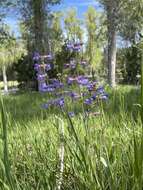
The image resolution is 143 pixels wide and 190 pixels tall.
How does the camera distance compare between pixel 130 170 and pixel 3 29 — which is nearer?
pixel 130 170

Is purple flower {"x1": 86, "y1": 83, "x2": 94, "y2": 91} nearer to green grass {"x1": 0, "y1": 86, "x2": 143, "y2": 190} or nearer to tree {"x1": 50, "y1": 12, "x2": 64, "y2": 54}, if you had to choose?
green grass {"x1": 0, "y1": 86, "x2": 143, "y2": 190}

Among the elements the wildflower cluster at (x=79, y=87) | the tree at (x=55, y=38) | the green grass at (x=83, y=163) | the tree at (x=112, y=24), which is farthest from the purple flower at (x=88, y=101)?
the tree at (x=112, y=24)

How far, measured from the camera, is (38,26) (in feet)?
52.6

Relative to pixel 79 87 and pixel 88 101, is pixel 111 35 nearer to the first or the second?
pixel 88 101

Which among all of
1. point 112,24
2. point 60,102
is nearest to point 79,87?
point 60,102

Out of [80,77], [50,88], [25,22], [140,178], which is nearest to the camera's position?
[140,178]

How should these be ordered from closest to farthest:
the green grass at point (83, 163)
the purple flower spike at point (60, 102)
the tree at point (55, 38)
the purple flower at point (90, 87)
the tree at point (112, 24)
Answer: the green grass at point (83, 163) → the purple flower at point (90, 87) → the purple flower spike at point (60, 102) → the tree at point (112, 24) → the tree at point (55, 38)

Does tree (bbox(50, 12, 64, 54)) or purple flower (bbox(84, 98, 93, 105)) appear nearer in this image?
purple flower (bbox(84, 98, 93, 105))

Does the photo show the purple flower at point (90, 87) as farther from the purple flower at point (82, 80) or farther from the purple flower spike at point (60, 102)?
the purple flower spike at point (60, 102)

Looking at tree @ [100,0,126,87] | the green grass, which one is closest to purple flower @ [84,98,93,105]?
the green grass

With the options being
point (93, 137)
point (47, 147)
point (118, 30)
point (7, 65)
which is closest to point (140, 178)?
point (93, 137)

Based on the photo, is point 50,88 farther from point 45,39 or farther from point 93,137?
point 45,39

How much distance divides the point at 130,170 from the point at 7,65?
150 feet

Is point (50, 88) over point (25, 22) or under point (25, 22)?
under
